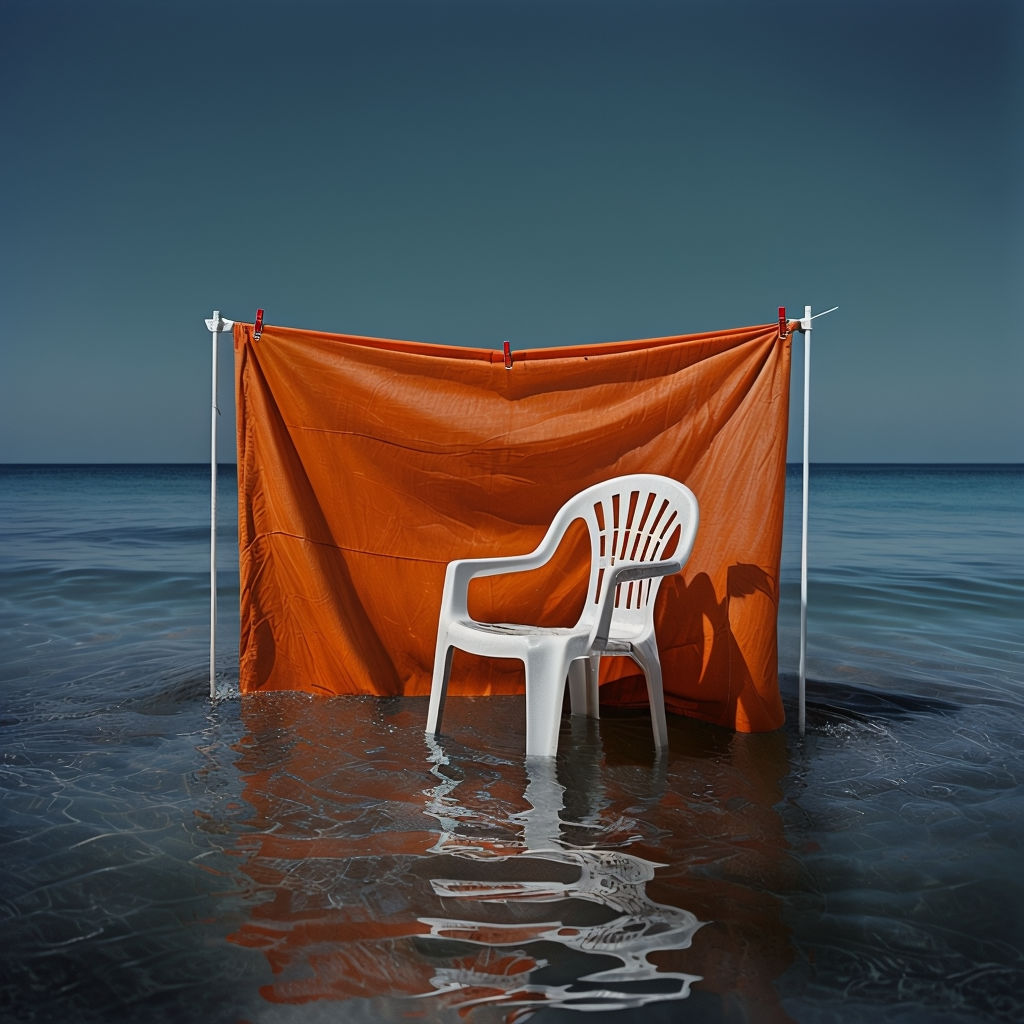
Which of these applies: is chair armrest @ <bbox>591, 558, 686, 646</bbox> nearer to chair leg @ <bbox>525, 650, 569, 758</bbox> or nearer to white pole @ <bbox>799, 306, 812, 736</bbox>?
chair leg @ <bbox>525, 650, 569, 758</bbox>

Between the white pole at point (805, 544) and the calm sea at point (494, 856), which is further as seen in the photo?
the white pole at point (805, 544)

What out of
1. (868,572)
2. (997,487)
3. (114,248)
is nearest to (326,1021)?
(868,572)

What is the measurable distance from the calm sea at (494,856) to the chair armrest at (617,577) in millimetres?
522

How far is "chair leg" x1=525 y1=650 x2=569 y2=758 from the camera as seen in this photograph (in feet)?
10.6

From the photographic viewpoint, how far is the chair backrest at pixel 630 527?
3.77 m

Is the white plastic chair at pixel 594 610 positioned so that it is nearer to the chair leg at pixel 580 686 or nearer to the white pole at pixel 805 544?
the chair leg at pixel 580 686

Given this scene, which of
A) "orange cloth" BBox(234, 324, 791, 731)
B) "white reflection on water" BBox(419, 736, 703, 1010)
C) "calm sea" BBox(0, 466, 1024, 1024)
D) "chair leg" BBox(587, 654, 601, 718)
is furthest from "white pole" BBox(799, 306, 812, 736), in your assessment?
"white reflection on water" BBox(419, 736, 703, 1010)

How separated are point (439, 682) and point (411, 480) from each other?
3.58 feet

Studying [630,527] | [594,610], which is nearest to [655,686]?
[594,610]

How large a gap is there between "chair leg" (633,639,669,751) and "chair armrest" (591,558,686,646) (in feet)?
0.71

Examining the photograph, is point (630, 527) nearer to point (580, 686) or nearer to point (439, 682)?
point (580, 686)

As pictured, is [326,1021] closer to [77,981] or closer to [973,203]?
[77,981]

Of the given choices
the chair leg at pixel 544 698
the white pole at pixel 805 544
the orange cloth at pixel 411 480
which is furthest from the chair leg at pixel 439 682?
the white pole at pixel 805 544

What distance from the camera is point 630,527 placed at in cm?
405
